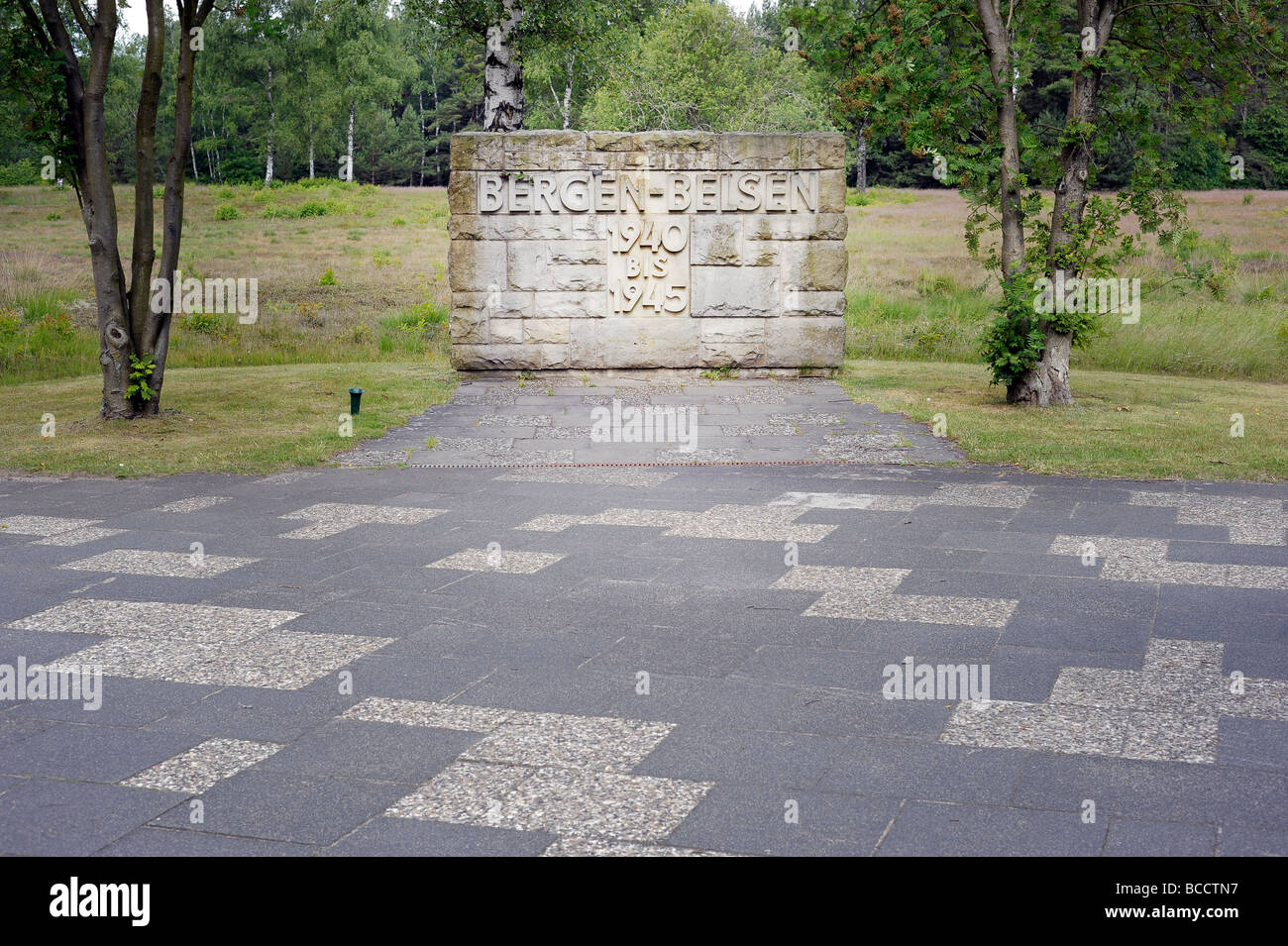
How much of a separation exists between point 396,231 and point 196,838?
31755 mm

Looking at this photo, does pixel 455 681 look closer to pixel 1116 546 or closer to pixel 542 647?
pixel 542 647

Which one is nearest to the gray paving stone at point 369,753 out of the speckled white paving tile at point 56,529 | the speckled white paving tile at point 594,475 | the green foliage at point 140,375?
the speckled white paving tile at point 56,529

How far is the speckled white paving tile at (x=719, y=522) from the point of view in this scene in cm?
736

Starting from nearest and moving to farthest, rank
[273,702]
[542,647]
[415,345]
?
[273,702], [542,647], [415,345]

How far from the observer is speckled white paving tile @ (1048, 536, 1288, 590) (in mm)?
6195

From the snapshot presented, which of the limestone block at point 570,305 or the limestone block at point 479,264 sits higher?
the limestone block at point 479,264

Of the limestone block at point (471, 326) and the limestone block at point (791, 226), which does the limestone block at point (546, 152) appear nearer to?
the limestone block at point (471, 326)

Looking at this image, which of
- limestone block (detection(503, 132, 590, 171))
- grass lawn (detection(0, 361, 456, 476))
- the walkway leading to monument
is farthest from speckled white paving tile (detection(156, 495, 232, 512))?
limestone block (detection(503, 132, 590, 171))

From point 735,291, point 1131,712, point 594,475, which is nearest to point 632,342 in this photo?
point 735,291

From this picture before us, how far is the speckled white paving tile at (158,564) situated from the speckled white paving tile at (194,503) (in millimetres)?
1174

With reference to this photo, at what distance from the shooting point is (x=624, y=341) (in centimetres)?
1423

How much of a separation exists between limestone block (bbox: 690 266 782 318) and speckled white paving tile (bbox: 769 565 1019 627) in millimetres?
8031

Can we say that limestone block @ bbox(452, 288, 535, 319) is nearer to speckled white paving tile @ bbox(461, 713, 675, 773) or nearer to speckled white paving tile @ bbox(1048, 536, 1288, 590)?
speckled white paving tile @ bbox(1048, 536, 1288, 590)
